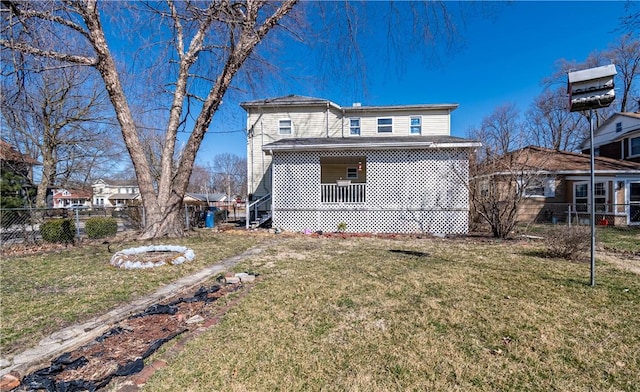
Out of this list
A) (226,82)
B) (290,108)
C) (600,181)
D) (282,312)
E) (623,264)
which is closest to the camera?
(282,312)

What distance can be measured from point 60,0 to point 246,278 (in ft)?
24.0

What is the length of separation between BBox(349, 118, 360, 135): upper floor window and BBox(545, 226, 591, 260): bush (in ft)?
37.4

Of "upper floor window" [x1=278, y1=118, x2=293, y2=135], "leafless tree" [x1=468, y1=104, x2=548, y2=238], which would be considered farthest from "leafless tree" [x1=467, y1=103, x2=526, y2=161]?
"upper floor window" [x1=278, y1=118, x2=293, y2=135]

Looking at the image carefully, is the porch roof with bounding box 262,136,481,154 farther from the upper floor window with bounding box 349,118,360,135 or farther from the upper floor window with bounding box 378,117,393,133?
the upper floor window with bounding box 378,117,393,133

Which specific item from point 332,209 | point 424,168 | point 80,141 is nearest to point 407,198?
point 424,168

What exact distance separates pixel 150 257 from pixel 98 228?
538 cm

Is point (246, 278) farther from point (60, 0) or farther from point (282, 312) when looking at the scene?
point (60, 0)

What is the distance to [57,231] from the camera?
28.3 ft

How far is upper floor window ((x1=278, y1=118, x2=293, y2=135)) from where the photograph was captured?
16172mm

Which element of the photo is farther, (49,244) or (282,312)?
(49,244)

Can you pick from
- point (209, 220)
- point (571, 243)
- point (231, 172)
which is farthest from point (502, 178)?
point (231, 172)

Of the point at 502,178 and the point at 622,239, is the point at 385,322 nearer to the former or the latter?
the point at 502,178

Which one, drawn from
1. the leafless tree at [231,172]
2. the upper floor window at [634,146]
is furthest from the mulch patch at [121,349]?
the leafless tree at [231,172]

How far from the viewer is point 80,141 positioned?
18.4 m
